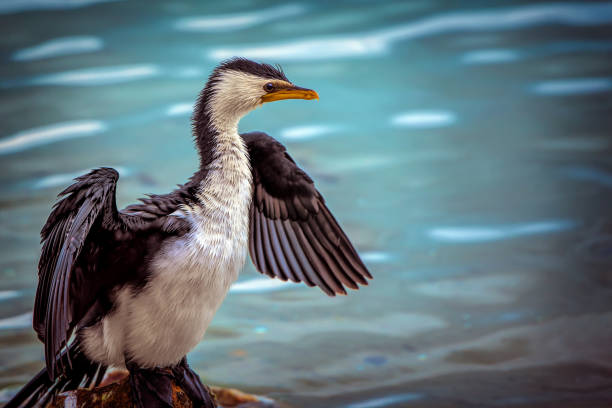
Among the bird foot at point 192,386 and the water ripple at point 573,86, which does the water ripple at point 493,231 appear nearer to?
the water ripple at point 573,86

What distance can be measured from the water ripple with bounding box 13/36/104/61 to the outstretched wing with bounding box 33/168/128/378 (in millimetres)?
6633

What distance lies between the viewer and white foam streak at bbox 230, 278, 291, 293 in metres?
→ 5.42

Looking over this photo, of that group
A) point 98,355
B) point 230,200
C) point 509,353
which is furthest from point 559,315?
point 98,355

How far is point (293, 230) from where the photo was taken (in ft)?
11.4

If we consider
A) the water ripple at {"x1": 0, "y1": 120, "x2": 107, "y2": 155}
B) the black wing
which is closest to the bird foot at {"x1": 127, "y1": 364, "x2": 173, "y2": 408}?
the black wing

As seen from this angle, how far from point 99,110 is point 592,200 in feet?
16.1

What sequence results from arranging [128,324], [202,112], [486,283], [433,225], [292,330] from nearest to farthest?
[128,324] < [202,112] < [292,330] < [486,283] < [433,225]

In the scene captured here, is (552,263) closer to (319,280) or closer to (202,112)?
(319,280)

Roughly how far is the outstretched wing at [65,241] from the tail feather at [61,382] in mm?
235

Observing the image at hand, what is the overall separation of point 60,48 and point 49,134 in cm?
201

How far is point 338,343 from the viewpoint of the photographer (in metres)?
4.74

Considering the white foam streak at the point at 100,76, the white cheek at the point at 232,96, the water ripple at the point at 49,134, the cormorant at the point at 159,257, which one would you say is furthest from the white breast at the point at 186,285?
the white foam streak at the point at 100,76

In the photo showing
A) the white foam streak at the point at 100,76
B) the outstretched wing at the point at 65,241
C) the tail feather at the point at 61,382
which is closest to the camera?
the outstretched wing at the point at 65,241

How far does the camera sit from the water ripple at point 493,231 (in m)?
5.96
